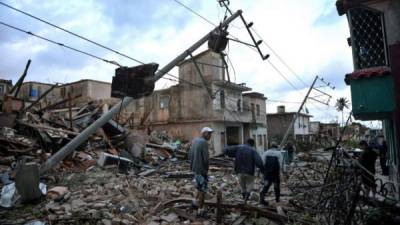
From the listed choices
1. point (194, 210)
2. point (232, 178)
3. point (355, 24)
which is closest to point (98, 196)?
point (194, 210)

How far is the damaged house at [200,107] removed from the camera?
2980 cm

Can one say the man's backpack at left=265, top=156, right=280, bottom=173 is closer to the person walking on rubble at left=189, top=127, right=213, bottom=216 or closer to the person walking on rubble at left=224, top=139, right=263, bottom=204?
the person walking on rubble at left=224, top=139, right=263, bottom=204

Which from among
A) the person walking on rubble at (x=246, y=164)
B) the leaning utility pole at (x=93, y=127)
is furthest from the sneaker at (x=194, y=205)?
the leaning utility pole at (x=93, y=127)

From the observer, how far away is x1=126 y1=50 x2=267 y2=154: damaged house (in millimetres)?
29797

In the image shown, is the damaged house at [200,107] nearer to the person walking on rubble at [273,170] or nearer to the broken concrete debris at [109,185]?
the broken concrete debris at [109,185]

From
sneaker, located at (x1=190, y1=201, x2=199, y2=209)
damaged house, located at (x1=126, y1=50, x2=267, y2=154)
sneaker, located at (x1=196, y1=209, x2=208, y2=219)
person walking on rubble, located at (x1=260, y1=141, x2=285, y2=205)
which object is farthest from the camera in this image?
damaged house, located at (x1=126, y1=50, x2=267, y2=154)

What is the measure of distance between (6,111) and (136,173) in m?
6.98

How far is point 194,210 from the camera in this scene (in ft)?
24.2

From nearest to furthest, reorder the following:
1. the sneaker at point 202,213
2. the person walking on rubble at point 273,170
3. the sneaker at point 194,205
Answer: the sneaker at point 202,213 → the sneaker at point 194,205 → the person walking on rubble at point 273,170

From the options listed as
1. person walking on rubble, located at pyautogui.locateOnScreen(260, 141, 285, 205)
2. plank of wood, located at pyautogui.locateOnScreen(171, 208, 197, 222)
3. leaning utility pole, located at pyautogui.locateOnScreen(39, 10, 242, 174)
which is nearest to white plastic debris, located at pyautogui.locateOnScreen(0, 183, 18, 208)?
leaning utility pole, located at pyautogui.locateOnScreen(39, 10, 242, 174)

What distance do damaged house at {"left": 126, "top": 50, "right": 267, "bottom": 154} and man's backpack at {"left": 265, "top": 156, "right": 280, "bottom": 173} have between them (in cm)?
1943

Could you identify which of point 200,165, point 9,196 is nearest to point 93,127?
point 9,196

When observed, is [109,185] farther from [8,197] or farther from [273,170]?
[273,170]

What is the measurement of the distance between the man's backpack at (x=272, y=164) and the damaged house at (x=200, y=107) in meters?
19.4
